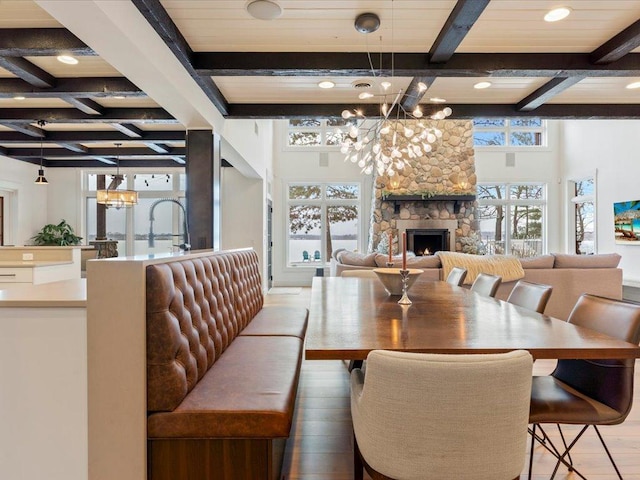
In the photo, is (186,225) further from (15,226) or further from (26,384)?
(15,226)

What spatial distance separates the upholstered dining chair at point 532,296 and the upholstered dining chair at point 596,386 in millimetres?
267

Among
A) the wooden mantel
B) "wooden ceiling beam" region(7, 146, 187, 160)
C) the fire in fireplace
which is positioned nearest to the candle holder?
"wooden ceiling beam" region(7, 146, 187, 160)

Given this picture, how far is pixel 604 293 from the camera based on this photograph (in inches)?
185

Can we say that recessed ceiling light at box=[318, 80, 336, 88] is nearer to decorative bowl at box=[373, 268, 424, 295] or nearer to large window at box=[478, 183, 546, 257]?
decorative bowl at box=[373, 268, 424, 295]

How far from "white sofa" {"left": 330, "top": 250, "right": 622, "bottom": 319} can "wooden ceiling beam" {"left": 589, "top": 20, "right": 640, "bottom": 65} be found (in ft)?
7.66

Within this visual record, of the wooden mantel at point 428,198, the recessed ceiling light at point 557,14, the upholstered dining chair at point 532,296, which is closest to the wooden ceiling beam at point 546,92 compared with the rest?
the recessed ceiling light at point 557,14

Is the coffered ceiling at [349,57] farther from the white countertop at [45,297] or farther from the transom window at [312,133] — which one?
the transom window at [312,133]

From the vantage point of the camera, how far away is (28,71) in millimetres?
3361

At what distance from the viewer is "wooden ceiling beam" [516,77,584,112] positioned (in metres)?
3.65

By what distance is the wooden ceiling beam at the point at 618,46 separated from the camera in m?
2.80

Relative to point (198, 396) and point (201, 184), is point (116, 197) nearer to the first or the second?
point (201, 184)

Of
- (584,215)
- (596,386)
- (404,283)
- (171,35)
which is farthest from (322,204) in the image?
(596,386)

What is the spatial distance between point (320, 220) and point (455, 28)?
6774 mm

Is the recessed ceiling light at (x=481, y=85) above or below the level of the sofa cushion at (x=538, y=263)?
above
